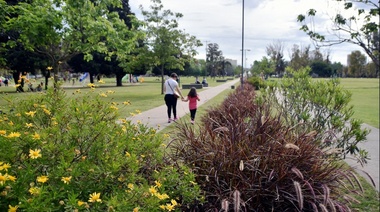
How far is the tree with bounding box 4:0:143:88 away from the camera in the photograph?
10.9 metres

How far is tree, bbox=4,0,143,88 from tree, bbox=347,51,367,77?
80.9m

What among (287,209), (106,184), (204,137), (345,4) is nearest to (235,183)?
(287,209)

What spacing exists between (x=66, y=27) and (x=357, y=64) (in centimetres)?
8591

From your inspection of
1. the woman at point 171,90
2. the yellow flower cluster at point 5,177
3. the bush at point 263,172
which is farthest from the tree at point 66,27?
the yellow flower cluster at point 5,177

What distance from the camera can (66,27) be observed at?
12508 millimetres

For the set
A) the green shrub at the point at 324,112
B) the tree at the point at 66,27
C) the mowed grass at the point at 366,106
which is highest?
the tree at the point at 66,27

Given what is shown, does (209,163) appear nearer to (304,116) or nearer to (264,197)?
(264,197)

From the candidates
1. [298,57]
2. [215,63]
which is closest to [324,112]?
[298,57]

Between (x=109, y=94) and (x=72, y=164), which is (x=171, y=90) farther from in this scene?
(x=72, y=164)

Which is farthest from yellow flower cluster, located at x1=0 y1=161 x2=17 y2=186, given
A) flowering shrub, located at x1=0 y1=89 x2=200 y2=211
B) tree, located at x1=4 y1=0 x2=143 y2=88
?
tree, located at x1=4 y1=0 x2=143 y2=88

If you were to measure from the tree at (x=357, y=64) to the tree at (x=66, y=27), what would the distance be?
80.9 m

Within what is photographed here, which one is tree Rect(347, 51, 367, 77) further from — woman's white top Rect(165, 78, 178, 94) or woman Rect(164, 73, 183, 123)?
woman's white top Rect(165, 78, 178, 94)

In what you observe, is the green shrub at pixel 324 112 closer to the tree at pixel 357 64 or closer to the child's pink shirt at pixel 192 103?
the child's pink shirt at pixel 192 103

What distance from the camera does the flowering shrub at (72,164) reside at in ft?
5.10
